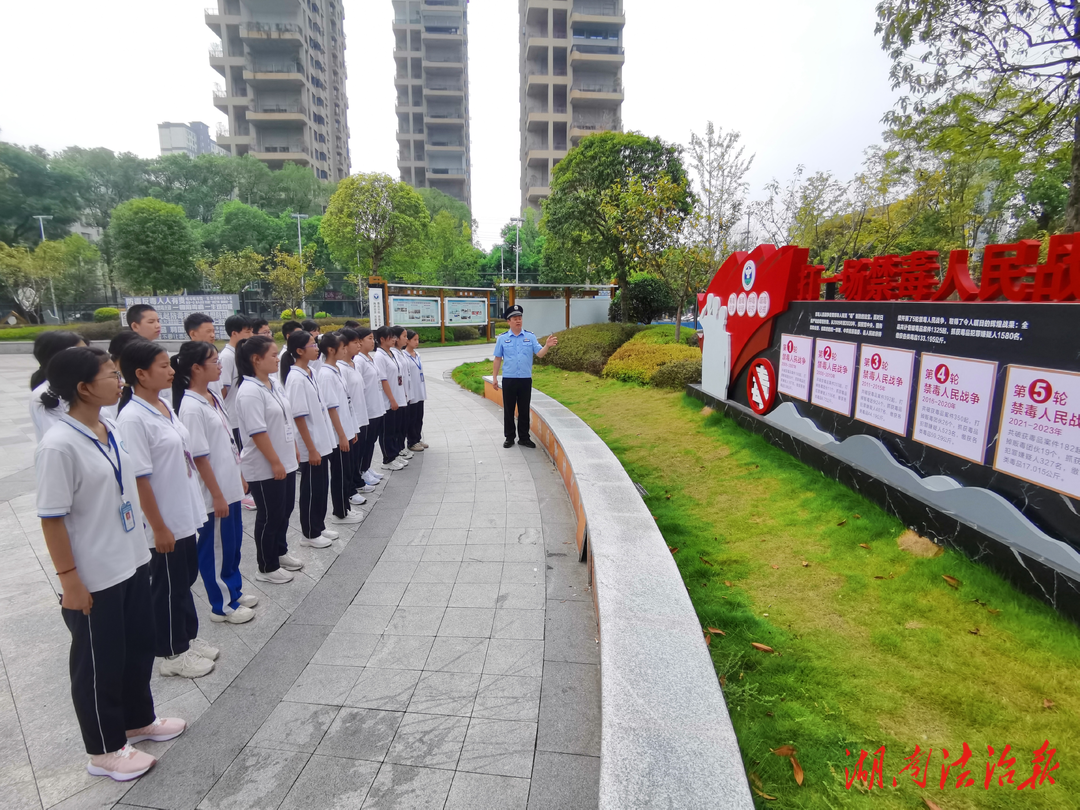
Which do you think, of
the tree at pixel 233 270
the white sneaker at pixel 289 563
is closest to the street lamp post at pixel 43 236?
the tree at pixel 233 270

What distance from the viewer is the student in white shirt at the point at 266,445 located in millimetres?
3498

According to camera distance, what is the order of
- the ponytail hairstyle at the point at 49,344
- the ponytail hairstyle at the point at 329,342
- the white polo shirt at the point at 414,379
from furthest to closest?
the white polo shirt at the point at 414,379, the ponytail hairstyle at the point at 329,342, the ponytail hairstyle at the point at 49,344

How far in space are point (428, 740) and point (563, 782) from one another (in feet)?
2.03

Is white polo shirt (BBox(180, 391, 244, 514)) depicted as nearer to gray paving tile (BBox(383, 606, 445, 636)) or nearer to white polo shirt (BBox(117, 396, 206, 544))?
white polo shirt (BBox(117, 396, 206, 544))

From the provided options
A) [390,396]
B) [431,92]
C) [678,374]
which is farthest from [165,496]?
[431,92]

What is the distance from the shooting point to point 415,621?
11.1ft

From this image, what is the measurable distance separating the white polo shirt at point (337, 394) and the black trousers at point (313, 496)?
39cm

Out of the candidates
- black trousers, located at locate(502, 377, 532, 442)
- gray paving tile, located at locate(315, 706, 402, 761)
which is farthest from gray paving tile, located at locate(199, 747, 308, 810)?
black trousers, located at locate(502, 377, 532, 442)

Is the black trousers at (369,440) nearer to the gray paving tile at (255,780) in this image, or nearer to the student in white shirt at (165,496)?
the student in white shirt at (165,496)

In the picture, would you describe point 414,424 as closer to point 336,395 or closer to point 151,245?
point 336,395

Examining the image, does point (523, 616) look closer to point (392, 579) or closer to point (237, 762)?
point (392, 579)

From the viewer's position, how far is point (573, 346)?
13.2 meters

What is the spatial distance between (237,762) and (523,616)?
1.61 metres

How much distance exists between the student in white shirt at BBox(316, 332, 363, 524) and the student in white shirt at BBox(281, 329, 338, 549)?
105 millimetres
